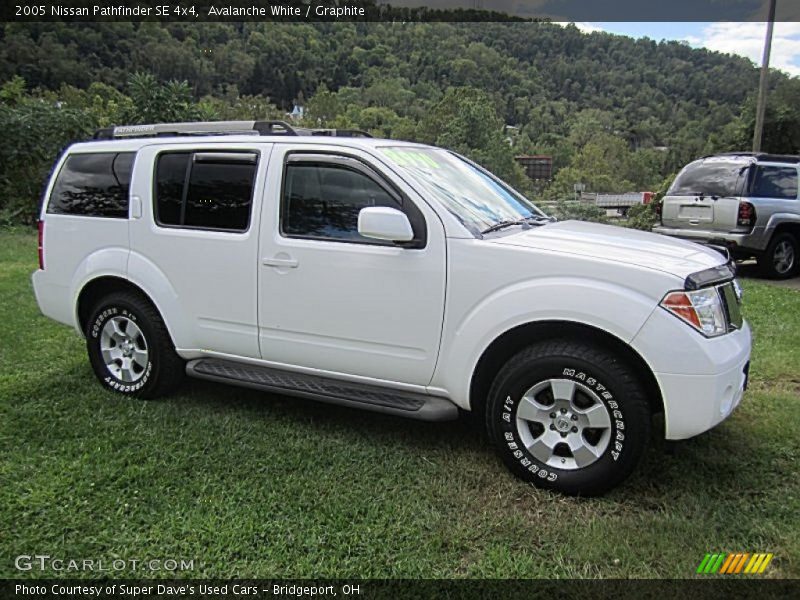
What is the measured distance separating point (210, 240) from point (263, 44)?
123 ft

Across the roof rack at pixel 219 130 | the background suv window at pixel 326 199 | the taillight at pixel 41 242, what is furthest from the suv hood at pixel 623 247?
the taillight at pixel 41 242

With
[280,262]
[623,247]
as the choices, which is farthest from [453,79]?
[623,247]

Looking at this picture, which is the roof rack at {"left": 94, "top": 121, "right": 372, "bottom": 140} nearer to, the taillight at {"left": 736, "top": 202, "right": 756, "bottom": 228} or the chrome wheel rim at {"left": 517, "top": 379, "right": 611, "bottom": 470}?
the chrome wheel rim at {"left": 517, "top": 379, "right": 611, "bottom": 470}

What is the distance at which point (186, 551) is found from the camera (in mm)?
2689

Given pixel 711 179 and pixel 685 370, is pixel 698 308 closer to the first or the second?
pixel 685 370

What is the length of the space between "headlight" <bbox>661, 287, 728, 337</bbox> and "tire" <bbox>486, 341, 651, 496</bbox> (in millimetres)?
366

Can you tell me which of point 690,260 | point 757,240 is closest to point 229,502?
point 690,260

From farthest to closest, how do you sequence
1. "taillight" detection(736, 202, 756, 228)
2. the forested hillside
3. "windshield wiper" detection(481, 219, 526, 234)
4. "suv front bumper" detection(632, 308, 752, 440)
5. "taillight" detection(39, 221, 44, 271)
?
the forested hillside < "taillight" detection(736, 202, 756, 228) < "taillight" detection(39, 221, 44, 271) < "windshield wiper" detection(481, 219, 526, 234) < "suv front bumper" detection(632, 308, 752, 440)

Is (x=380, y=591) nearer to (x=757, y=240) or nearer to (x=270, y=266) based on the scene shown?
(x=270, y=266)

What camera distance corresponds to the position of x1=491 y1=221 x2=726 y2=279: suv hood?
304 centimetres

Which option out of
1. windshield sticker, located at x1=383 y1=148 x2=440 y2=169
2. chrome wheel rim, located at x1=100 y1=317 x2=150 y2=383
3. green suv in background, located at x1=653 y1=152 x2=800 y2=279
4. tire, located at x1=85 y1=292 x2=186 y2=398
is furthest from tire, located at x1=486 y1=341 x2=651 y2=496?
green suv in background, located at x1=653 y1=152 x2=800 y2=279

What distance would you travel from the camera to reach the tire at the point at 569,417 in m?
2.94

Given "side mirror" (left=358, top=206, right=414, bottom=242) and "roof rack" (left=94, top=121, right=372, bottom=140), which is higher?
"roof rack" (left=94, top=121, right=372, bottom=140)

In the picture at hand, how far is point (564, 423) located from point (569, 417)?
0.15ft
